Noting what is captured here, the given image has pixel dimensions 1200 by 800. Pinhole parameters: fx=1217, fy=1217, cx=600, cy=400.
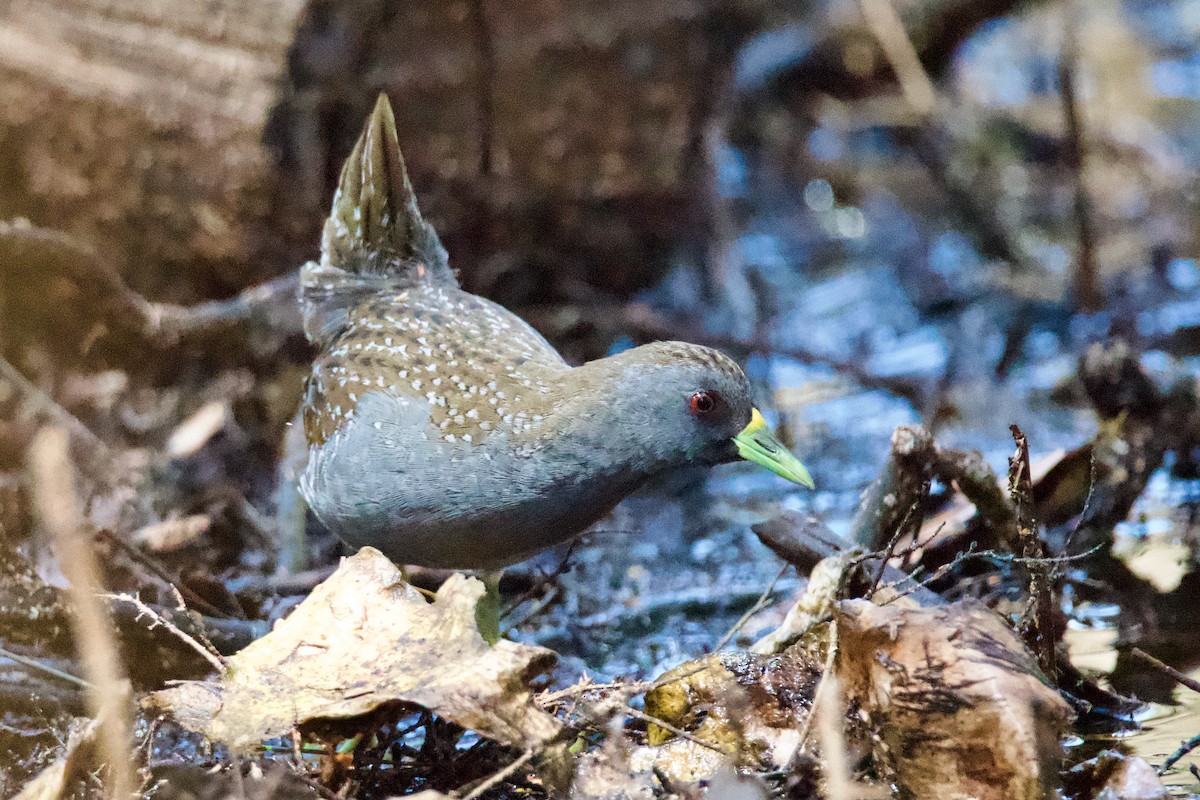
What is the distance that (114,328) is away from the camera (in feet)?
21.0

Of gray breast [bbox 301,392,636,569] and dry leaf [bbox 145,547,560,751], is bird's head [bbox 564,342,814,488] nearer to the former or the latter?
gray breast [bbox 301,392,636,569]

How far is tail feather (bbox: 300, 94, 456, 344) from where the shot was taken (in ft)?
14.1

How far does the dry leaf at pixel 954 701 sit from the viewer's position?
2.39 m

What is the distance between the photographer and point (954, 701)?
246 centimetres

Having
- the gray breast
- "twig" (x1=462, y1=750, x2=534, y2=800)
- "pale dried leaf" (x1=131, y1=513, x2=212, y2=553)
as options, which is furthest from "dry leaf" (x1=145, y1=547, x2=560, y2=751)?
"pale dried leaf" (x1=131, y1=513, x2=212, y2=553)

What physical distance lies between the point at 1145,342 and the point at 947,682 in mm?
4085

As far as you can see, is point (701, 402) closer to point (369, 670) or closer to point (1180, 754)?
point (369, 670)

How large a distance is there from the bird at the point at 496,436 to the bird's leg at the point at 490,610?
14cm

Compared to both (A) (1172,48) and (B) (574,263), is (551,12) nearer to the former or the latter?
(B) (574,263)

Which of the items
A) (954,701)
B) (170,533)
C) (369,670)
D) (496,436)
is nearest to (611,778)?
(369,670)

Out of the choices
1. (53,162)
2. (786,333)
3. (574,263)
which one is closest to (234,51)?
(53,162)

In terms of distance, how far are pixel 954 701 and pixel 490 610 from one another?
1.73m

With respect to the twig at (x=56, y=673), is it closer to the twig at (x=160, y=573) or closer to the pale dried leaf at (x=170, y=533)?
the twig at (x=160, y=573)

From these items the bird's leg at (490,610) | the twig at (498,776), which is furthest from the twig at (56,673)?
the twig at (498,776)
